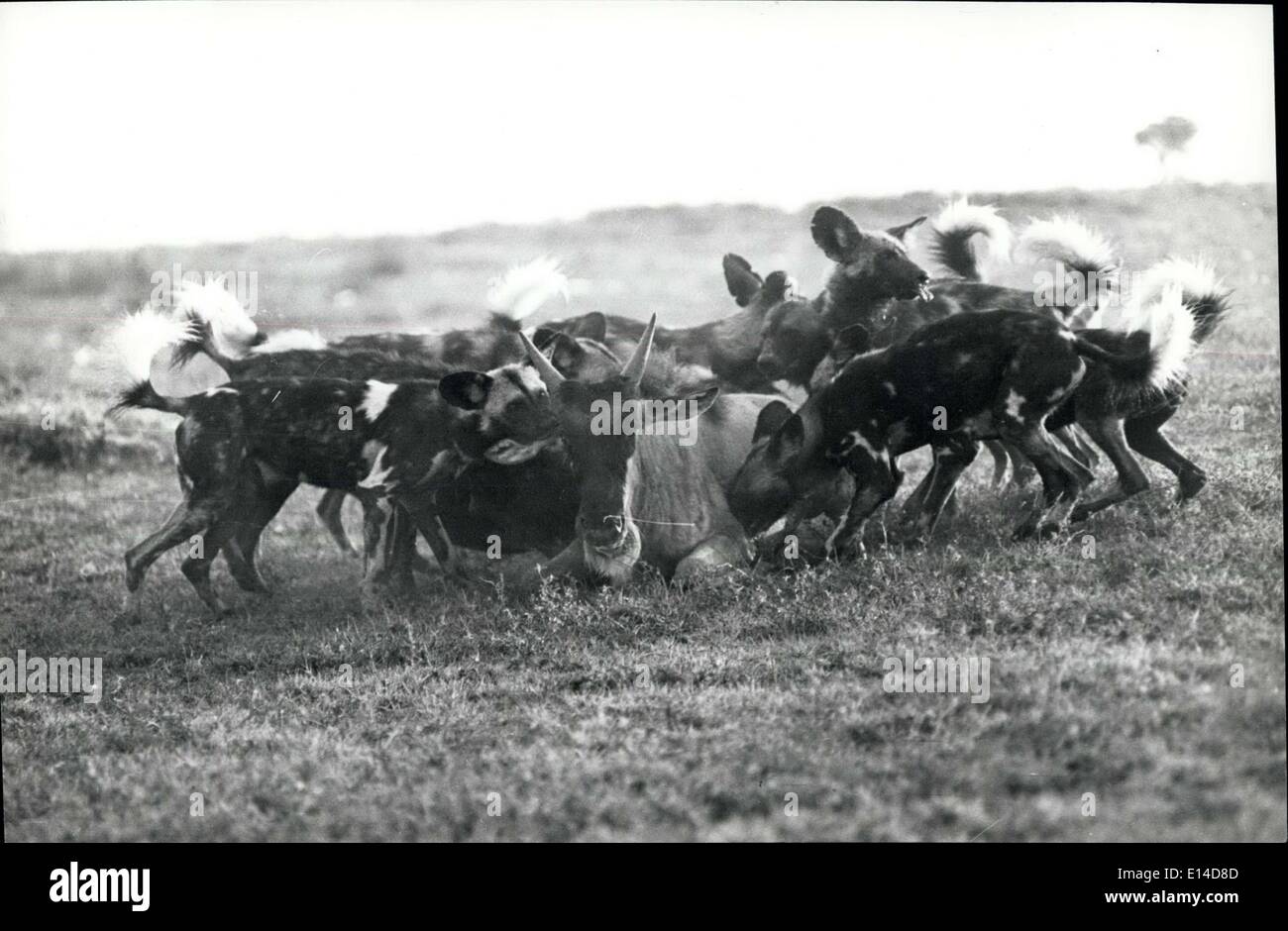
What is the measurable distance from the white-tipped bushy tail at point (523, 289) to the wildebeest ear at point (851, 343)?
217 cm

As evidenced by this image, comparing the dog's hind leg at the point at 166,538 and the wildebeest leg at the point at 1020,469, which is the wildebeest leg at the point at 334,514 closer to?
the dog's hind leg at the point at 166,538

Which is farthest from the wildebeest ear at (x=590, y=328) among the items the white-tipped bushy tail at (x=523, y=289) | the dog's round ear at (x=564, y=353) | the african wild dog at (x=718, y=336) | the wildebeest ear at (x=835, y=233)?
the wildebeest ear at (x=835, y=233)

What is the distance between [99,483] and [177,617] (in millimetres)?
2372

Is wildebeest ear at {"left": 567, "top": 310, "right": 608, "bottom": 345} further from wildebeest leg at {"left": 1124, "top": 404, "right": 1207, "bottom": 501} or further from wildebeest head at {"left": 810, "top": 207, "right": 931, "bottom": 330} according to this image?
wildebeest leg at {"left": 1124, "top": 404, "right": 1207, "bottom": 501}

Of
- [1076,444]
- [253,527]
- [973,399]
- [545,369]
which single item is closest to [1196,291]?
[1076,444]

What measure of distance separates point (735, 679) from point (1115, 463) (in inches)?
112

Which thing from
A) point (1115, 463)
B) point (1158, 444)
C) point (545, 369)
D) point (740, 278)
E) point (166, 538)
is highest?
point (740, 278)

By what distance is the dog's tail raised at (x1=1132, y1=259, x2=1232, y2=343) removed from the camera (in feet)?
30.6

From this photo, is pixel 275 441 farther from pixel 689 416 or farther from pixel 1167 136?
pixel 1167 136

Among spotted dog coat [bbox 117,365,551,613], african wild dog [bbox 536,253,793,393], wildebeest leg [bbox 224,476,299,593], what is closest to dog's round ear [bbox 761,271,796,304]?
african wild dog [bbox 536,253,793,393]

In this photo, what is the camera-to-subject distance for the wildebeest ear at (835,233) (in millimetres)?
9766

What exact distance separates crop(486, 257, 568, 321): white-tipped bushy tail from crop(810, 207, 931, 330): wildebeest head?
1.97m

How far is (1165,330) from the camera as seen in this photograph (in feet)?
29.1
